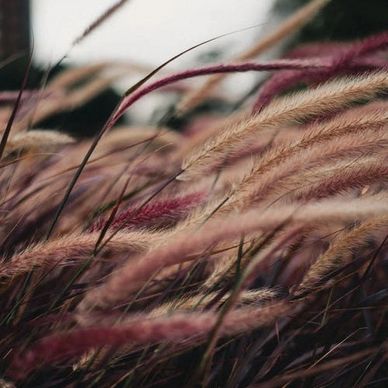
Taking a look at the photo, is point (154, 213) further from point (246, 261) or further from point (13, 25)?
point (13, 25)

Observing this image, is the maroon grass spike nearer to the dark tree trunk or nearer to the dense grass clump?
the dense grass clump

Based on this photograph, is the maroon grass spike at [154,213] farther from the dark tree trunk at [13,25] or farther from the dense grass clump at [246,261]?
the dark tree trunk at [13,25]

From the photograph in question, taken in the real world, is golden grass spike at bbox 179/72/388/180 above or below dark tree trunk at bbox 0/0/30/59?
below

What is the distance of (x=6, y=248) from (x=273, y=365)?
1.36ft

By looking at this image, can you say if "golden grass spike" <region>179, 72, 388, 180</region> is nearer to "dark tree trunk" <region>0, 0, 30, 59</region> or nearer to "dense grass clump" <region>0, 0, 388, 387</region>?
"dense grass clump" <region>0, 0, 388, 387</region>

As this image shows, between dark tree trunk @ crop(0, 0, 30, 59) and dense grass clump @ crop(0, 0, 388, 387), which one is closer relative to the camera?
dense grass clump @ crop(0, 0, 388, 387)

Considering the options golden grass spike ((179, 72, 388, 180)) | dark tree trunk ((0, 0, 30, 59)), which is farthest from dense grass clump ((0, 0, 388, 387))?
dark tree trunk ((0, 0, 30, 59))

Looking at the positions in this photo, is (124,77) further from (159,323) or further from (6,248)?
(159,323)

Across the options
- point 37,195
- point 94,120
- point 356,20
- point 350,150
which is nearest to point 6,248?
point 37,195

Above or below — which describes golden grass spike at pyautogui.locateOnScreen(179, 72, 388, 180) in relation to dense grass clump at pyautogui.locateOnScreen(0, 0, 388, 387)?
above

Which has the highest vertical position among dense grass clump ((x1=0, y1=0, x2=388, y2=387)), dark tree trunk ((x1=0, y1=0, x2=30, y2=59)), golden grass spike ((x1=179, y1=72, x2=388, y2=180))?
dark tree trunk ((x1=0, y1=0, x2=30, y2=59))

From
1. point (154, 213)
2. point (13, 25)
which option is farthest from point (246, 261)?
point (13, 25)

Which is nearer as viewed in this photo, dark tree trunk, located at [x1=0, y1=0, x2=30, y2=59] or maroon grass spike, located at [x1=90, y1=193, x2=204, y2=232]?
maroon grass spike, located at [x1=90, y1=193, x2=204, y2=232]

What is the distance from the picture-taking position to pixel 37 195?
1.20 metres
